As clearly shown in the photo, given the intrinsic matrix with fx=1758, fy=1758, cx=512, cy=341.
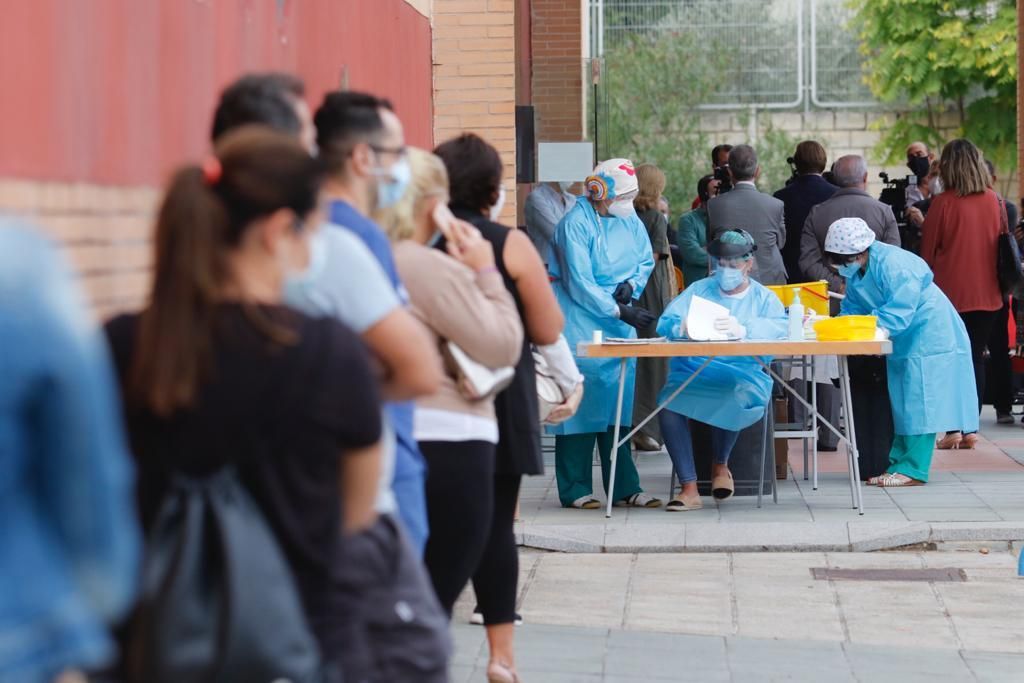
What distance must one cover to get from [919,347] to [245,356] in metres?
7.65

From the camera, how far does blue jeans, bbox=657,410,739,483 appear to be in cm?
923

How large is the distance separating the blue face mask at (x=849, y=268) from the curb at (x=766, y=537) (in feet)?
5.53

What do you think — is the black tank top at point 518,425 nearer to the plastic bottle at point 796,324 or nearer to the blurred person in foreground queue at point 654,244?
the plastic bottle at point 796,324

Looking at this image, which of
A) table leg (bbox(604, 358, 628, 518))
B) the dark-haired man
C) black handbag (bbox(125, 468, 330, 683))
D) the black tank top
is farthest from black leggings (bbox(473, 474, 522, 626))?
table leg (bbox(604, 358, 628, 518))

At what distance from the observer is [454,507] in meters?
4.56

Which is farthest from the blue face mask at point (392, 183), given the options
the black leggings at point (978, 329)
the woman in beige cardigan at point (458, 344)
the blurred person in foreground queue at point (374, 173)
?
the black leggings at point (978, 329)

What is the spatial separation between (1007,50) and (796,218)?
85.1ft

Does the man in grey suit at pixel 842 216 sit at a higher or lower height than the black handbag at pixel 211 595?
higher

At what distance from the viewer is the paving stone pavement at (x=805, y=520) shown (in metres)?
8.39

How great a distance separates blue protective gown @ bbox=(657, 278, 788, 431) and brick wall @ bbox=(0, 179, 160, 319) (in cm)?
504

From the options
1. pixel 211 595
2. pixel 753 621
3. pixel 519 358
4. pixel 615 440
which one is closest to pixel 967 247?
pixel 615 440

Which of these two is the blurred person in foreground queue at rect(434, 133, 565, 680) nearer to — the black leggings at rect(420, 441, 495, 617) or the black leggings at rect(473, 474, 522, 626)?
the black leggings at rect(473, 474, 522, 626)

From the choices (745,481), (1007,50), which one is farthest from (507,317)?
(1007,50)

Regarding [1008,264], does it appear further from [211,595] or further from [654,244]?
[211,595]
